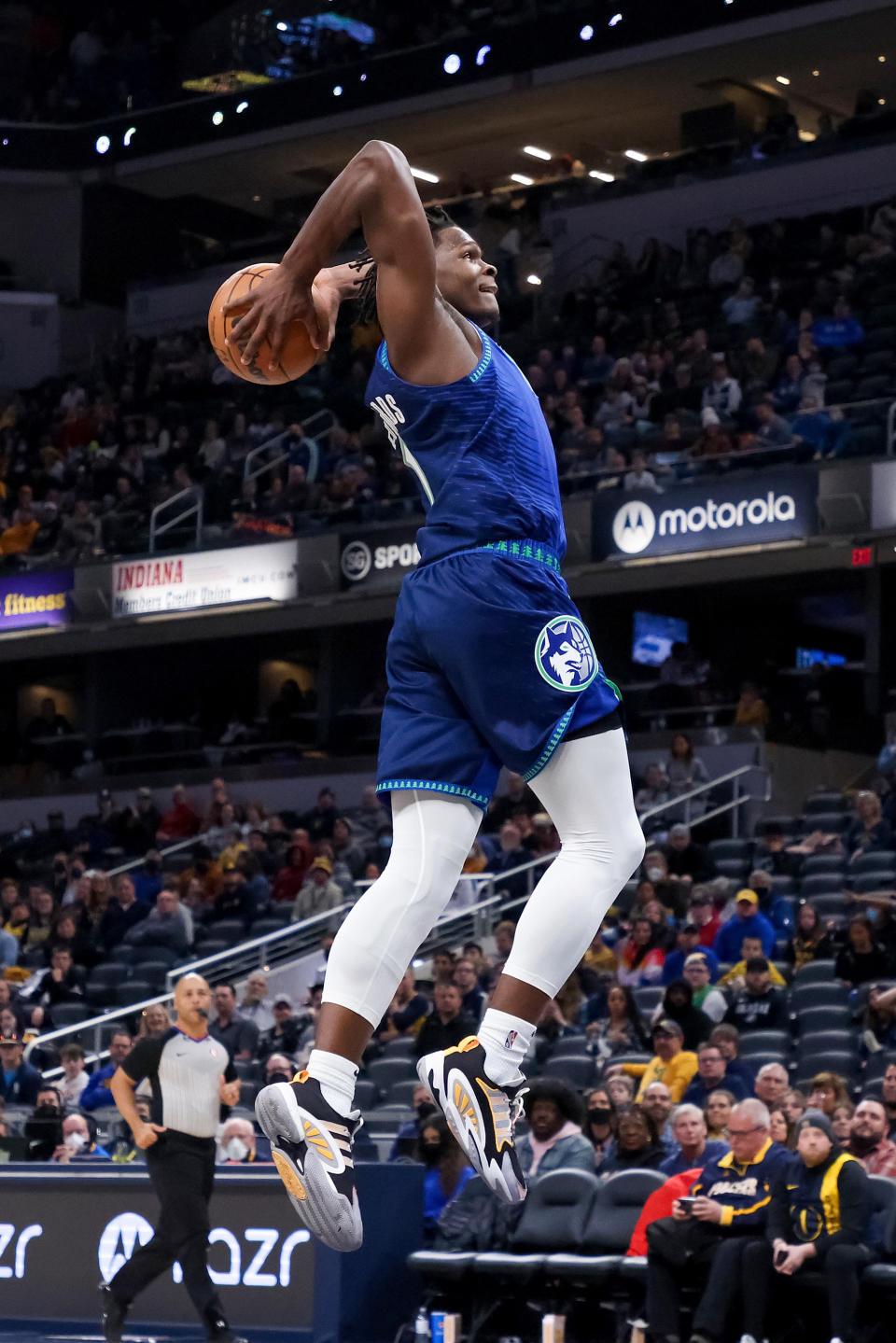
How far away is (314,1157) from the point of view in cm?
329

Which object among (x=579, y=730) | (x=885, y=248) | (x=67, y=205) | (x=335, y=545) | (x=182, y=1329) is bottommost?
(x=182, y=1329)

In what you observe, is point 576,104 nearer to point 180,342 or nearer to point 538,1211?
point 180,342

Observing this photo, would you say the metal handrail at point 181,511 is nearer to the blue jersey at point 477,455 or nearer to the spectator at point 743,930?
the spectator at point 743,930

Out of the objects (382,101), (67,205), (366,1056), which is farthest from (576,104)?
(366,1056)

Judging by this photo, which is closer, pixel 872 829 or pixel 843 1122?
pixel 843 1122

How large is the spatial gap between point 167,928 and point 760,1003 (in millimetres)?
7017

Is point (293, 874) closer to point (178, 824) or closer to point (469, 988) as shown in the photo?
point (178, 824)

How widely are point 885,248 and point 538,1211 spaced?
14423mm

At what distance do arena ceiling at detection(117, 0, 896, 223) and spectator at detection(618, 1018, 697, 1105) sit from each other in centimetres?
1631

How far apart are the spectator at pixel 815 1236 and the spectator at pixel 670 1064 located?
7.93 feet

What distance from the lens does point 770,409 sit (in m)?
18.1

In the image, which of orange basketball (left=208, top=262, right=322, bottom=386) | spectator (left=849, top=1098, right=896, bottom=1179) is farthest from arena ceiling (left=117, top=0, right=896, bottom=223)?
orange basketball (left=208, top=262, right=322, bottom=386)

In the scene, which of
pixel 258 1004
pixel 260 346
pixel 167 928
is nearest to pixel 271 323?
pixel 260 346

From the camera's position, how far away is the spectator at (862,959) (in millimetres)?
12500
